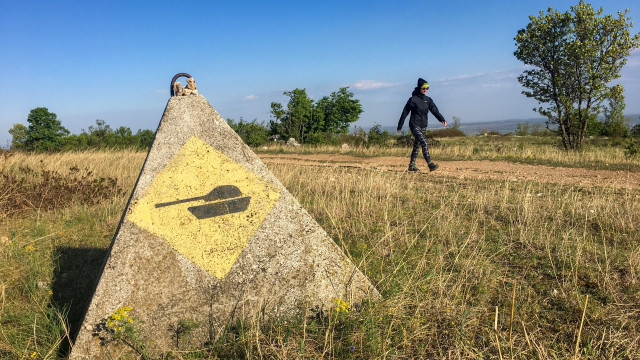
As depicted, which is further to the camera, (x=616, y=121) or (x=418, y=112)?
(x=616, y=121)

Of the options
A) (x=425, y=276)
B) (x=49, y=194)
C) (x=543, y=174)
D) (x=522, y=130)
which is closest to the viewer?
(x=425, y=276)

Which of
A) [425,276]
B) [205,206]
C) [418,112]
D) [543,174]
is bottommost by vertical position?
[425,276]

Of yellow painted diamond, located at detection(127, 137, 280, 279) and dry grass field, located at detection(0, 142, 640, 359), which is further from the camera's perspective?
yellow painted diamond, located at detection(127, 137, 280, 279)

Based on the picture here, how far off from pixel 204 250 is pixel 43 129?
1120 inches

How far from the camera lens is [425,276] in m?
3.32

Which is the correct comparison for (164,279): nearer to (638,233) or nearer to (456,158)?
(638,233)

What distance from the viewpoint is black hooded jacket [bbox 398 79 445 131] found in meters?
10.1

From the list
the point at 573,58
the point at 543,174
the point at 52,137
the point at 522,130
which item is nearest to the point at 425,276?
the point at 543,174

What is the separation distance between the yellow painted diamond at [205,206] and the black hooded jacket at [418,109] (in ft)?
25.8

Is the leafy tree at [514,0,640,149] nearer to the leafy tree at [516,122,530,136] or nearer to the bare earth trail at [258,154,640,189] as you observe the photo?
the bare earth trail at [258,154,640,189]

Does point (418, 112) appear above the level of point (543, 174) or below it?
above

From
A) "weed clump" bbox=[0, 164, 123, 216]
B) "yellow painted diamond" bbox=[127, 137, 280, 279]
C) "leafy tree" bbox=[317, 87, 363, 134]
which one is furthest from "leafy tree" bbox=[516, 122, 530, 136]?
"yellow painted diamond" bbox=[127, 137, 280, 279]

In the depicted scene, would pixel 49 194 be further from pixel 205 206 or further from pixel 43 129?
pixel 43 129

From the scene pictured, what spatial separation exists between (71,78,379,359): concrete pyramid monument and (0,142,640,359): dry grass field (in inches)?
7.2
